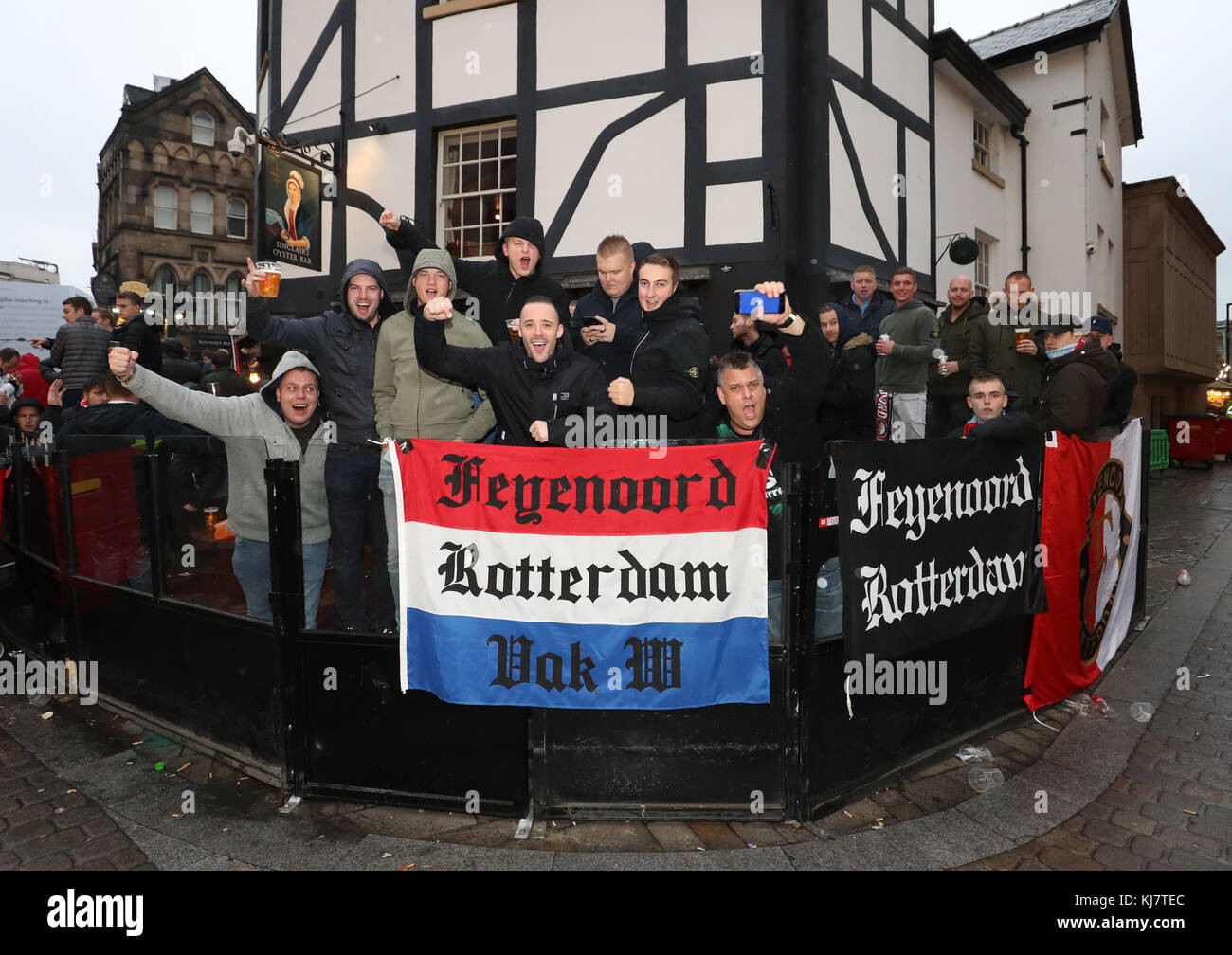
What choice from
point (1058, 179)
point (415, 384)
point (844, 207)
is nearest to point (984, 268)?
point (1058, 179)

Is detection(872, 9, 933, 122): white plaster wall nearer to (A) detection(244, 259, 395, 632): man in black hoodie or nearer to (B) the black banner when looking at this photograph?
(B) the black banner

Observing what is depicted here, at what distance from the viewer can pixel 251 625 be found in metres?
4.10

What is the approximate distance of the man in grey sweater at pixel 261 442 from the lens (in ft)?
13.2

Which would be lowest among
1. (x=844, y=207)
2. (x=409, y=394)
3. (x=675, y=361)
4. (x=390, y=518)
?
(x=390, y=518)

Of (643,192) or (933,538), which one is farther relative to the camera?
(643,192)

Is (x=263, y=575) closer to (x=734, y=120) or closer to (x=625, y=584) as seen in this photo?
(x=625, y=584)

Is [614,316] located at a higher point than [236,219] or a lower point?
lower

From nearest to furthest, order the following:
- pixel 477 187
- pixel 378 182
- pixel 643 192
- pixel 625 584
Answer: pixel 625 584 → pixel 643 192 → pixel 477 187 → pixel 378 182

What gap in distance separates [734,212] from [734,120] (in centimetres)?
105

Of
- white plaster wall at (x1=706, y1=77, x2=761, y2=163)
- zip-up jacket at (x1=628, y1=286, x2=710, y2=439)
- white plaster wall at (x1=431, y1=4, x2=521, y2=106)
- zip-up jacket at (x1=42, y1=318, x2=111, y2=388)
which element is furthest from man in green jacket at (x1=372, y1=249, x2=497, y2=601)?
white plaster wall at (x1=431, y1=4, x2=521, y2=106)

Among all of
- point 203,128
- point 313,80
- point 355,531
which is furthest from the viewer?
point 203,128

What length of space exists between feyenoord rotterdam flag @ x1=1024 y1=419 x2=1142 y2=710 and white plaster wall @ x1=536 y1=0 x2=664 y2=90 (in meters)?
6.63

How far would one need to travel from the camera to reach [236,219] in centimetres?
3136

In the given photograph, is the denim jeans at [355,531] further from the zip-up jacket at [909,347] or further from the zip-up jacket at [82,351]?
the zip-up jacket at [82,351]
